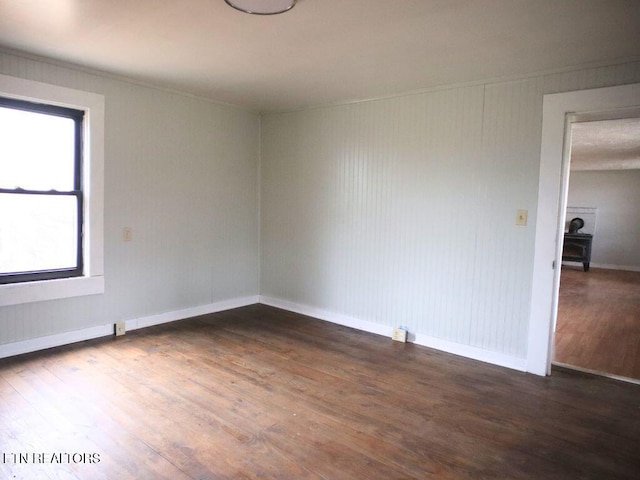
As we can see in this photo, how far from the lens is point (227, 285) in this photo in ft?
16.4

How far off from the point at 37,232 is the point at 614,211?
11.0 meters

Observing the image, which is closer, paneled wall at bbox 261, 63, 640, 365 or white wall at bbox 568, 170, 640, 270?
paneled wall at bbox 261, 63, 640, 365

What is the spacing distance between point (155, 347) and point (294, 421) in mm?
1712

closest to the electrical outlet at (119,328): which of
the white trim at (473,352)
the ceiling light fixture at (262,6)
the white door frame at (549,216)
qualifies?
the white trim at (473,352)

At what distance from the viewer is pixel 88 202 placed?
373 cm

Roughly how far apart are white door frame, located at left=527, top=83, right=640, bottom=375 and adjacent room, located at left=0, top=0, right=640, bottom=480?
17 mm

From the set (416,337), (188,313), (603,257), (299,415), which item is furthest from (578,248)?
(299,415)

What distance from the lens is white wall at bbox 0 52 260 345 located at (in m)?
3.68

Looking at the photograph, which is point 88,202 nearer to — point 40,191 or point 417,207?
point 40,191

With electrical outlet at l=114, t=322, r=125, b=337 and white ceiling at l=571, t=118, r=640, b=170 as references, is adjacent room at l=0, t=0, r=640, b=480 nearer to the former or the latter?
electrical outlet at l=114, t=322, r=125, b=337

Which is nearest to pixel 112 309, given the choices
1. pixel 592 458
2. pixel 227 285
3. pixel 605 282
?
pixel 227 285

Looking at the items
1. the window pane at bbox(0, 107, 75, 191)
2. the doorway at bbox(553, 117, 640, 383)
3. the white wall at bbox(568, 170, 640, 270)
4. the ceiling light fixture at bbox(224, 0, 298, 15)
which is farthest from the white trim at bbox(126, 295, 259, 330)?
the white wall at bbox(568, 170, 640, 270)

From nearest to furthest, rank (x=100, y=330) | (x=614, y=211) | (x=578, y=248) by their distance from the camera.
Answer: (x=100, y=330) → (x=578, y=248) → (x=614, y=211)

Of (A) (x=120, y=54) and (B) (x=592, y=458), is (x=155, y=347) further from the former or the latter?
(B) (x=592, y=458)
